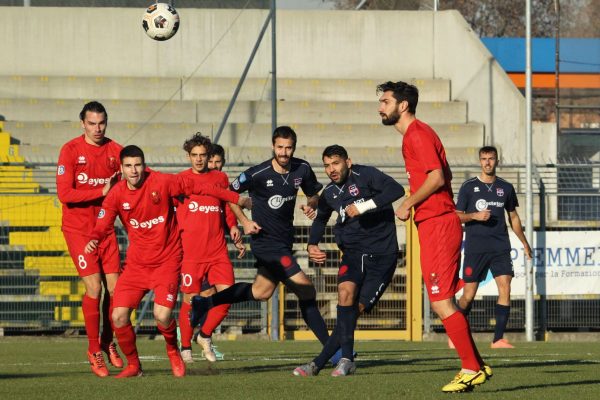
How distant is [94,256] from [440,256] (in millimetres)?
3755

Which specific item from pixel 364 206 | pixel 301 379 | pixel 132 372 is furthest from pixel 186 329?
pixel 364 206

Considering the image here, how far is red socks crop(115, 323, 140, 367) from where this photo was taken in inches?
382

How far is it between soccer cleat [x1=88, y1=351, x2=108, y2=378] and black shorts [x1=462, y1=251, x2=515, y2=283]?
5987 mm

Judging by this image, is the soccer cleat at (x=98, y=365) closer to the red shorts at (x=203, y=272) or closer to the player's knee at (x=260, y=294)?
the player's knee at (x=260, y=294)

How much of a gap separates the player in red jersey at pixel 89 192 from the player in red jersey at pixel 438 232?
3.34 m

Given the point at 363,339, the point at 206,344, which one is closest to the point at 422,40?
the point at 363,339

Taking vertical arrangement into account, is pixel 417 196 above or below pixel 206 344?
above

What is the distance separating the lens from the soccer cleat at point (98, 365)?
10.0m

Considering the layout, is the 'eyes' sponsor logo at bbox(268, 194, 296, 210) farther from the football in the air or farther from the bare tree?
the bare tree

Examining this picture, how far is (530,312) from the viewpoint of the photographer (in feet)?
60.0

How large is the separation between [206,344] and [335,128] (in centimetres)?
1205

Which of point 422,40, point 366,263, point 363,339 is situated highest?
point 422,40

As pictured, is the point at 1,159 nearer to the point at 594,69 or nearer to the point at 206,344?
the point at 206,344

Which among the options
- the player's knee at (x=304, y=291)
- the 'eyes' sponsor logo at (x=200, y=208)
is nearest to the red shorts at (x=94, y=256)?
the player's knee at (x=304, y=291)
